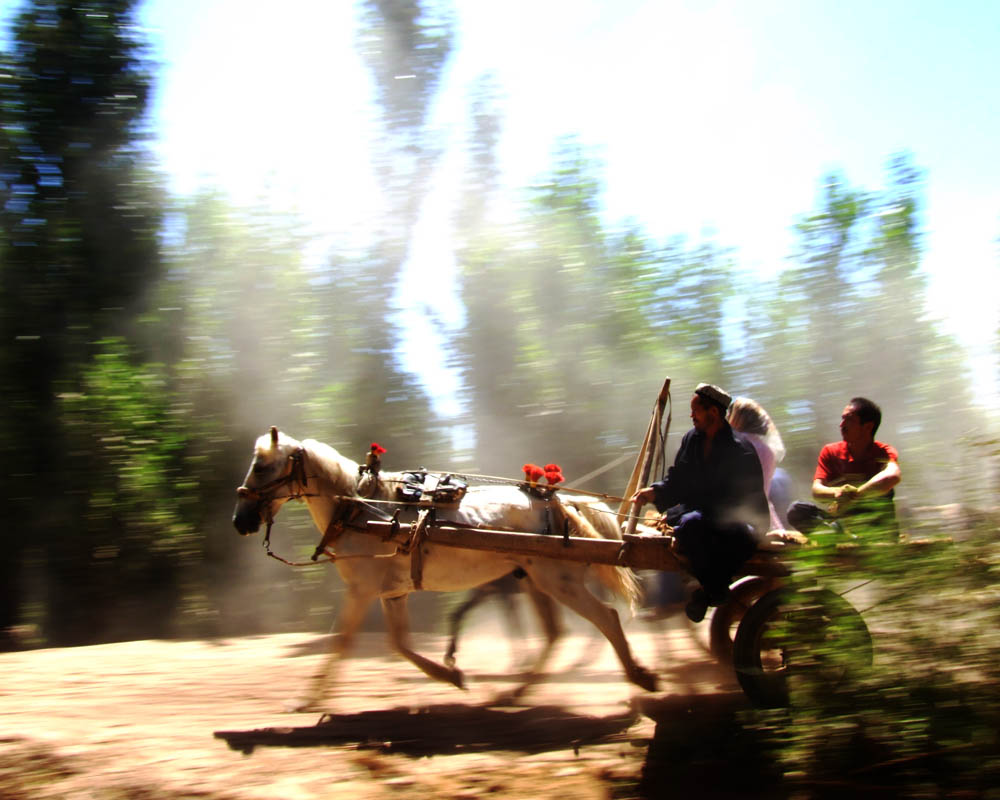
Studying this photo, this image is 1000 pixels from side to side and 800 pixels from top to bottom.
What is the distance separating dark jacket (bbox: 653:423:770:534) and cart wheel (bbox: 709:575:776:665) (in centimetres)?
35

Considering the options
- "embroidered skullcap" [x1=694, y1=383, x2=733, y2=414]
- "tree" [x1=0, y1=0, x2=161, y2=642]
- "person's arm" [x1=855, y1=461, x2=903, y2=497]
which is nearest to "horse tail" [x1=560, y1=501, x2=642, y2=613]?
"embroidered skullcap" [x1=694, y1=383, x2=733, y2=414]

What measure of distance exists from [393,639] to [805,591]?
3366mm

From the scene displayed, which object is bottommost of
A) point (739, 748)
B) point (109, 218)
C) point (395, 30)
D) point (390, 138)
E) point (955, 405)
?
point (955, 405)

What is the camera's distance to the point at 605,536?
6.70 meters

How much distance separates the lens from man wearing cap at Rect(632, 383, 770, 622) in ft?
17.0

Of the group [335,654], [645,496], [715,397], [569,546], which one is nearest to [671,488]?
[645,496]

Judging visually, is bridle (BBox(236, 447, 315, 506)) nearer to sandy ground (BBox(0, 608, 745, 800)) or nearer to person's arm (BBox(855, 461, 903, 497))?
sandy ground (BBox(0, 608, 745, 800))

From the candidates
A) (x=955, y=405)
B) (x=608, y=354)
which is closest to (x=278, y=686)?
(x=608, y=354)

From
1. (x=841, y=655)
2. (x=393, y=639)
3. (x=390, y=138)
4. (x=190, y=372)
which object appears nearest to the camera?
(x=841, y=655)

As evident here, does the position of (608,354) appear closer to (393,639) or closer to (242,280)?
(242,280)

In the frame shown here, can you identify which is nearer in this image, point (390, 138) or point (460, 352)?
point (460, 352)

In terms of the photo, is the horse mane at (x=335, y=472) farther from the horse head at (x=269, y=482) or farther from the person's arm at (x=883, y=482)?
the person's arm at (x=883, y=482)

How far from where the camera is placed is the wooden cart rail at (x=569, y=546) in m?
5.40

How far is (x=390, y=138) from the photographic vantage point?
534 inches
